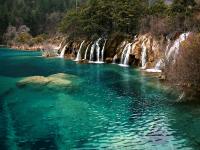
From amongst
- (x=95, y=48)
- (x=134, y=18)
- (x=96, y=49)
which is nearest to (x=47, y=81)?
(x=96, y=49)

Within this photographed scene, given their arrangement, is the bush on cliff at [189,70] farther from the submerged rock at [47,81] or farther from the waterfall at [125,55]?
the waterfall at [125,55]

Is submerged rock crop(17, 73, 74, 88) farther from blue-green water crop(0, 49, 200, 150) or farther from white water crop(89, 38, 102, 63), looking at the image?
white water crop(89, 38, 102, 63)

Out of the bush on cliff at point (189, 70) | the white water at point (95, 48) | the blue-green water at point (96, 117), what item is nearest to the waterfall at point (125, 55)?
the white water at point (95, 48)

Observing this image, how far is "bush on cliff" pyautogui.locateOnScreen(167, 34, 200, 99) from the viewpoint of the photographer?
44.2m

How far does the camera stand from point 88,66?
86.3 meters

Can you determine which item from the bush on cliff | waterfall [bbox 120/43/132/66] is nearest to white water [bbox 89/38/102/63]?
waterfall [bbox 120/43/132/66]

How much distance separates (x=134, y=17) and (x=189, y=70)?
58.4 metres

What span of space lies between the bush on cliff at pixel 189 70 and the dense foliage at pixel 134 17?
3058 centimetres

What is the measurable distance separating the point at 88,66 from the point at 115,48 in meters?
10.7

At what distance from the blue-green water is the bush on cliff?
2571mm

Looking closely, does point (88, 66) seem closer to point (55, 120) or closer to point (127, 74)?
point (127, 74)

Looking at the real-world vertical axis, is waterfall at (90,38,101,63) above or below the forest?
below

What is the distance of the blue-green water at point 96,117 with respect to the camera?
32.3 m

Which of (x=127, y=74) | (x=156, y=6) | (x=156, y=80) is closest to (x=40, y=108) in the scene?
(x=156, y=80)
